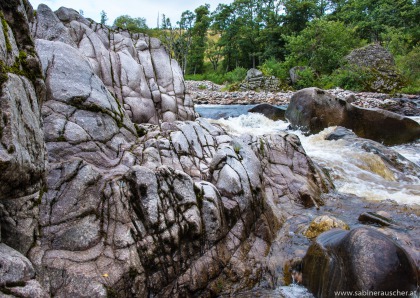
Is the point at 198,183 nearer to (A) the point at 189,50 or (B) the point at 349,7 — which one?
(B) the point at 349,7

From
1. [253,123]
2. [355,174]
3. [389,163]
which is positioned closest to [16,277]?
[355,174]

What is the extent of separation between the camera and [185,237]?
4.65m

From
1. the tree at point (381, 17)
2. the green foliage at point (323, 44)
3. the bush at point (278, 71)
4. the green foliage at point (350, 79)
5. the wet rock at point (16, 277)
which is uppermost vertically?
the tree at point (381, 17)

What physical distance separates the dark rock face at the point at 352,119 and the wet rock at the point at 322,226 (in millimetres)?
9357

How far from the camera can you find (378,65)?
29.0 meters

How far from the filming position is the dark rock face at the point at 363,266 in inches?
150

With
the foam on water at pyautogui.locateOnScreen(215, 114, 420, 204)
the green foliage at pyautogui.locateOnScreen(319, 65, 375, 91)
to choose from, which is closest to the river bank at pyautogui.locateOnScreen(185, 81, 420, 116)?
the green foliage at pyautogui.locateOnScreen(319, 65, 375, 91)

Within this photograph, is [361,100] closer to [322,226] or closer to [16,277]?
[322,226]

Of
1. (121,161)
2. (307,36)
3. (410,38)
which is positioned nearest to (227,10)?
(307,36)

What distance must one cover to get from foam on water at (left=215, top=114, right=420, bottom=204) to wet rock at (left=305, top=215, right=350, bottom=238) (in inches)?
99.5

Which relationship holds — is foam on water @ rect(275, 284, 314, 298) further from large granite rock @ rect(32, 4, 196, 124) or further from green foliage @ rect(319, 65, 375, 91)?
green foliage @ rect(319, 65, 375, 91)

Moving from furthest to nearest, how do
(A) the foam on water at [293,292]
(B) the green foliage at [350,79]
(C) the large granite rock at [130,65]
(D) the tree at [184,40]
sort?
(D) the tree at [184,40] → (B) the green foliage at [350,79] → (C) the large granite rock at [130,65] → (A) the foam on water at [293,292]

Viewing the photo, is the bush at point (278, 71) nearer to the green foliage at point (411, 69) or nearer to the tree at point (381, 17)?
the tree at point (381, 17)

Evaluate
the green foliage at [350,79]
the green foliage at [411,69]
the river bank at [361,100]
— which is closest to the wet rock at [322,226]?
the river bank at [361,100]
